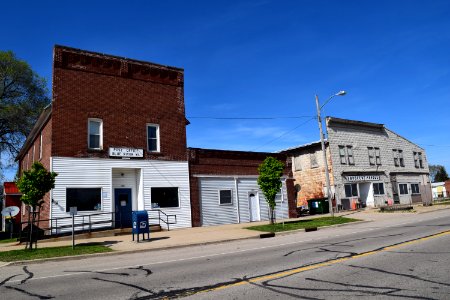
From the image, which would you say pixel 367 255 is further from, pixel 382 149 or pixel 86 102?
pixel 382 149

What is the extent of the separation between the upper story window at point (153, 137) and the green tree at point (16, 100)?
20.7m

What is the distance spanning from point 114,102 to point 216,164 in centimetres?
764

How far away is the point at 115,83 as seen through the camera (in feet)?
72.7

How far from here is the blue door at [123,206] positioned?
69.3ft

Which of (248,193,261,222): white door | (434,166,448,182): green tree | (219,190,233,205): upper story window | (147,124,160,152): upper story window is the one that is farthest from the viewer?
(434,166,448,182): green tree

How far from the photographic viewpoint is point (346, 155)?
37.2 m

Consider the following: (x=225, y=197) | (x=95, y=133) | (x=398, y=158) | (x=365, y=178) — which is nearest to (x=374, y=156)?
(x=365, y=178)

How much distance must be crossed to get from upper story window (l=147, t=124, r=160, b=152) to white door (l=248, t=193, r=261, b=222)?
24.7ft

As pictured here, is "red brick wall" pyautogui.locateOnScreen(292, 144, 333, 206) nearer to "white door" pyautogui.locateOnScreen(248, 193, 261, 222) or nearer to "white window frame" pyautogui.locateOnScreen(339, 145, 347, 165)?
"white window frame" pyautogui.locateOnScreen(339, 145, 347, 165)

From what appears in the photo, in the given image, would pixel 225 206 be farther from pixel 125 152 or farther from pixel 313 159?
pixel 313 159

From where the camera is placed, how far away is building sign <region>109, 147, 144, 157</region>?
2130 centimetres

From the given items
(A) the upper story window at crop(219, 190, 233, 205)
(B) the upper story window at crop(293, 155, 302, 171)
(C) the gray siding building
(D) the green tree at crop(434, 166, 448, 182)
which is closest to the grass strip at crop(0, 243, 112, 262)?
(A) the upper story window at crop(219, 190, 233, 205)

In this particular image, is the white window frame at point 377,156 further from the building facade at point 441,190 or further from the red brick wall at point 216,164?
the building facade at point 441,190

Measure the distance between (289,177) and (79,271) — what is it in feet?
68.4
